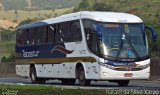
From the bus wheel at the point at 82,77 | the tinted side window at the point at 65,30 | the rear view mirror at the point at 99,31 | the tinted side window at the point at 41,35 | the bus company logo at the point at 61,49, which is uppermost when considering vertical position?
the rear view mirror at the point at 99,31

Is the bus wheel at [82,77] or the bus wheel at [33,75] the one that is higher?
the bus wheel at [82,77]

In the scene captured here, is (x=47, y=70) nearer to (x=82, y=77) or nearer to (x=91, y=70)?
(x=82, y=77)

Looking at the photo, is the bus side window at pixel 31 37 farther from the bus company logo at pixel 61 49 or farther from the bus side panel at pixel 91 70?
the bus side panel at pixel 91 70

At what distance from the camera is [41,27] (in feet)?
107

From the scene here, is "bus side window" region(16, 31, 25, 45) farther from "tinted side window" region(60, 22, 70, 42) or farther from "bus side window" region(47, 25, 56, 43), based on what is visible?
"tinted side window" region(60, 22, 70, 42)

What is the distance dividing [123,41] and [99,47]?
1.15m

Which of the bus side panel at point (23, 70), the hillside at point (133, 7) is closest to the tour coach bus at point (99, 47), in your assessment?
the bus side panel at point (23, 70)

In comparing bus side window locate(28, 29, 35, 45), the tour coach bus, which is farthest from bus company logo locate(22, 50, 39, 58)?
the tour coach bus

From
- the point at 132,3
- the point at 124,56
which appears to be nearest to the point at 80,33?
the point at 124,56

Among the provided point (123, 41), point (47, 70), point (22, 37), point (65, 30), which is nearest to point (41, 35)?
point (47, 70)

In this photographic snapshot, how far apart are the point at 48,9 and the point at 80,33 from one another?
16341 centimetres

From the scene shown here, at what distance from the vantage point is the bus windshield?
84.3 ft

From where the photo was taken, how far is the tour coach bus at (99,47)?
2570 centimetres

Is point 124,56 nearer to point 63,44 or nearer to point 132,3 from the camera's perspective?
point 63,44
